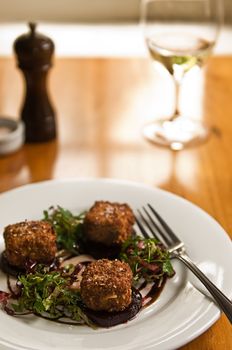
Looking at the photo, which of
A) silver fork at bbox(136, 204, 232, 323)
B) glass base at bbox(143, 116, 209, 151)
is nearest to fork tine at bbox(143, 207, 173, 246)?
silver fork at bbox(136, 204, 232, 323)

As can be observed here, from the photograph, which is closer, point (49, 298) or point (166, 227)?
point (49, 298)

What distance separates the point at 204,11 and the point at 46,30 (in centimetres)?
223

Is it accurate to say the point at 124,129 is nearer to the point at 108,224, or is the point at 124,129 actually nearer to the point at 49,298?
the point at 108,224

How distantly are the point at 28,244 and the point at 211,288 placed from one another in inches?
12.7

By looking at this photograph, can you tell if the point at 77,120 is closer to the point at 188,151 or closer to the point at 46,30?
A: the point at 188,151

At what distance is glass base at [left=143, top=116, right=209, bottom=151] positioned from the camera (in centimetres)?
178

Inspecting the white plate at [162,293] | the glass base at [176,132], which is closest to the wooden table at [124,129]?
the glass base at [176,132]

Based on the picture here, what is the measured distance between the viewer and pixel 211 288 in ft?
3.67

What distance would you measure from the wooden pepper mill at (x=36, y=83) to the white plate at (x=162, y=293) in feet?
1.05

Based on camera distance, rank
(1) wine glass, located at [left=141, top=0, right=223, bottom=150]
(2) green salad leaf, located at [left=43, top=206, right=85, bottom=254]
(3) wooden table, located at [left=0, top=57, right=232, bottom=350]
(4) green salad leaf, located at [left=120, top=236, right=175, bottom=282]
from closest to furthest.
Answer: (4) green salad leaf, located at [left=120, top=236, right=175, bottom=282] → (2) green salad leaf, located at [left=43, top=206, right=85, bottom=254] → (3) wooden table, located at [left=0, top=57, right=232, bottom=350] → (1) wine glass, located at [left=141, top=0, right=223, bottom=150]

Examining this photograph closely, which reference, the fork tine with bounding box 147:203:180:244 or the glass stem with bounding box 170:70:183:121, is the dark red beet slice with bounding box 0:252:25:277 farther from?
the glass stem with bounding box 170:70:183:121

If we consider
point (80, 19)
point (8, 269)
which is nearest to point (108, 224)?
point (8, 269)

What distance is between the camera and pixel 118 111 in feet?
6.40

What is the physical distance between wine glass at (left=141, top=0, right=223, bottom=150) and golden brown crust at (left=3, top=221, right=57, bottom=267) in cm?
62
